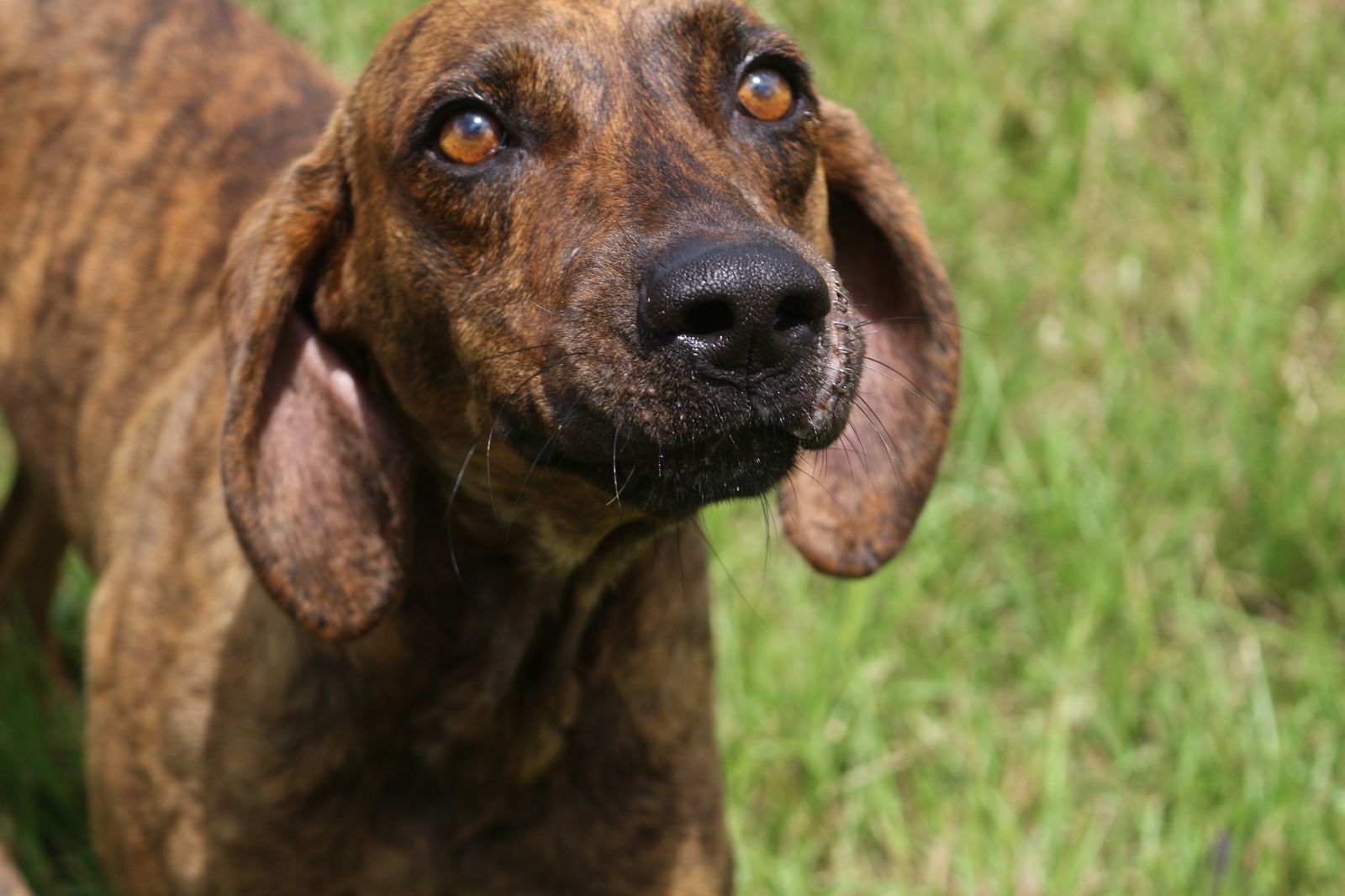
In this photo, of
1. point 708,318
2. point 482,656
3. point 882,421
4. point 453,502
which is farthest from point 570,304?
point 882,421

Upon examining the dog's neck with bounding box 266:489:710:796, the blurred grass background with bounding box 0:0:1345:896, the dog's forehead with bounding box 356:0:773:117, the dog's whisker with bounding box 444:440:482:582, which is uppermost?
the dog's forehead with bounding box 356:0:773:117

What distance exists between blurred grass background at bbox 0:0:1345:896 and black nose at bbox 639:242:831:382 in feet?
3.87

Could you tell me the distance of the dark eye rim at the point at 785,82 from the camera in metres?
2.87

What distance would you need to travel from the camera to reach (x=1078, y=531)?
4664 mm

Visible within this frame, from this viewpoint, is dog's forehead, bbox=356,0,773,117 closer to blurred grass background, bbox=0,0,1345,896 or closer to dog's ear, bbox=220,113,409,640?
dog's ear, bbox=220,113,409,640

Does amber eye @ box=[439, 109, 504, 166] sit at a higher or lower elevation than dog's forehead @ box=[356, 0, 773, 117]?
lower

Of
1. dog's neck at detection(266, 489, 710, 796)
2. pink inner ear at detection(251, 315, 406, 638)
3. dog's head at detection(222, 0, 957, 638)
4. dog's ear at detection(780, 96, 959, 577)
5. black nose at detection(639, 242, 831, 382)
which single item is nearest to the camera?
black nose at detection(639, 242, 831, 382)

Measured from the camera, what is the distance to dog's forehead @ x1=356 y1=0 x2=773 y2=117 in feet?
8.92

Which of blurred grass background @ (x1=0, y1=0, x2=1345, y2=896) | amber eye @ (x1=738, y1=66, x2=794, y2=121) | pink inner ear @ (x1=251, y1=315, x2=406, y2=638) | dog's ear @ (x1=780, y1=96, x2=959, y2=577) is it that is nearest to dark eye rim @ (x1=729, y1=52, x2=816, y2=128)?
amber eye @ (x1=738, y1=66, x2=794, y2=121)

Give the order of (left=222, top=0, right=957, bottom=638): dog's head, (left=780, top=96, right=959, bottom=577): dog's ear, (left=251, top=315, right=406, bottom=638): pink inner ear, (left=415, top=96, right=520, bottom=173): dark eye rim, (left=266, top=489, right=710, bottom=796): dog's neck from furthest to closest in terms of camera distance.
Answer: (left=780, top=96, right=959, bottom=577): dog's ear
(left=266, top=489, right=710, bottom=796): dog's neck
(left=251, top=315, right=406, bottom=638): pink inner ear
(left=415, top=96, right=520, bottom=173): dark eye rim
(left=222, top=0, right=957, bottom=638): dog's head

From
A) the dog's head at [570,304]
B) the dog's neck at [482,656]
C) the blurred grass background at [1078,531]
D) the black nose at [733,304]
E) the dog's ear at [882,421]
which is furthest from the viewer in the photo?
the blurred grass background at [1078,531]

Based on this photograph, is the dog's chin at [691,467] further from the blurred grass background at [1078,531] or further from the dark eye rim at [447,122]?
the blurred grass background at [1078,531]

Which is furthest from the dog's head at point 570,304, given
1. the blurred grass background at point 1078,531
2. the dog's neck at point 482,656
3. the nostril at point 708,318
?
the blurred grass background at point 1078,531

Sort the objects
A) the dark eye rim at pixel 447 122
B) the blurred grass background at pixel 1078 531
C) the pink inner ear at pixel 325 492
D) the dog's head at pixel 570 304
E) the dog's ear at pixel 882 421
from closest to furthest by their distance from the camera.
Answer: the dog's head at pixel 570 304, the dark eye rim at pixel 447 122, the pink inner ear at pixel 325 492, the dog's ear at pixel 882 421, the blurred grass background at pixel 1078 531
